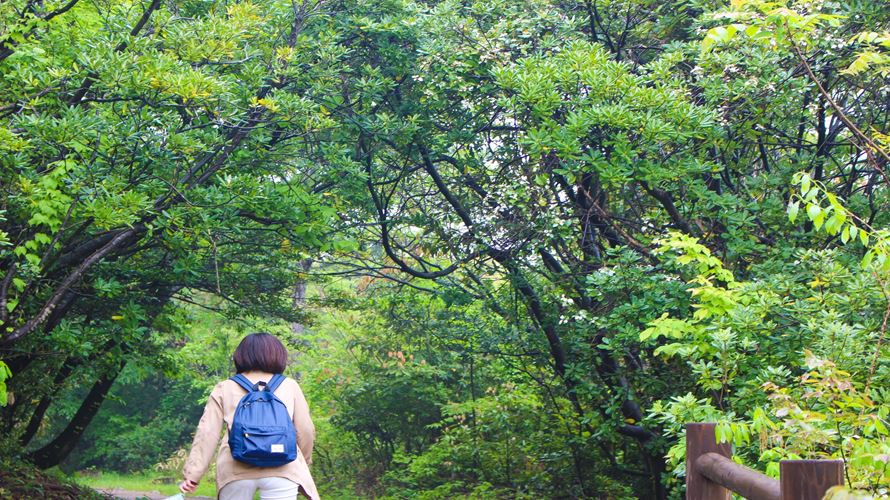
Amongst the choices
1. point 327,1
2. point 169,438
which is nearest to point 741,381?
point 327,1

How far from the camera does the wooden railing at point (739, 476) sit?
2.43m

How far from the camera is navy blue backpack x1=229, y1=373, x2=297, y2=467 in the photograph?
170 inches

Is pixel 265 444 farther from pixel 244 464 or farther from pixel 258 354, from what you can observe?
pixel 258 354

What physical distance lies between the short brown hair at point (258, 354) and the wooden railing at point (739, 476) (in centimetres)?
208

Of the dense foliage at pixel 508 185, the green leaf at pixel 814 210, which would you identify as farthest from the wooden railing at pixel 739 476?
the dense foliage at pixel 508 185

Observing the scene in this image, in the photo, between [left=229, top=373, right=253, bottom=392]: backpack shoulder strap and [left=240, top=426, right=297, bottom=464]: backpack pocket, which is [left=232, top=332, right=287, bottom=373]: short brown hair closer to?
[left=229, top=373, right=253, bottom=392]: backpack shoulder strap

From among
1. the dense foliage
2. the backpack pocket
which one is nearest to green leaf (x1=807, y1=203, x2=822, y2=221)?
the dense foliage

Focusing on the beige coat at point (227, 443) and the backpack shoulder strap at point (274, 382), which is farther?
the backpack shoulder strap at point (274, 382)

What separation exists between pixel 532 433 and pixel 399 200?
3.57 m

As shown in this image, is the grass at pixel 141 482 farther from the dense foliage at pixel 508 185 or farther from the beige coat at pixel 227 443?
the beige coat at pixel 227 443

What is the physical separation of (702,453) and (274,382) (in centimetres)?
212

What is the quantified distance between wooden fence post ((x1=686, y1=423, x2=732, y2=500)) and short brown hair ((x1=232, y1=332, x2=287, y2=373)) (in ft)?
6.82

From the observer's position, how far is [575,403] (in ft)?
33.8

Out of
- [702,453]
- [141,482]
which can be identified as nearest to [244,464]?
[702,453]
